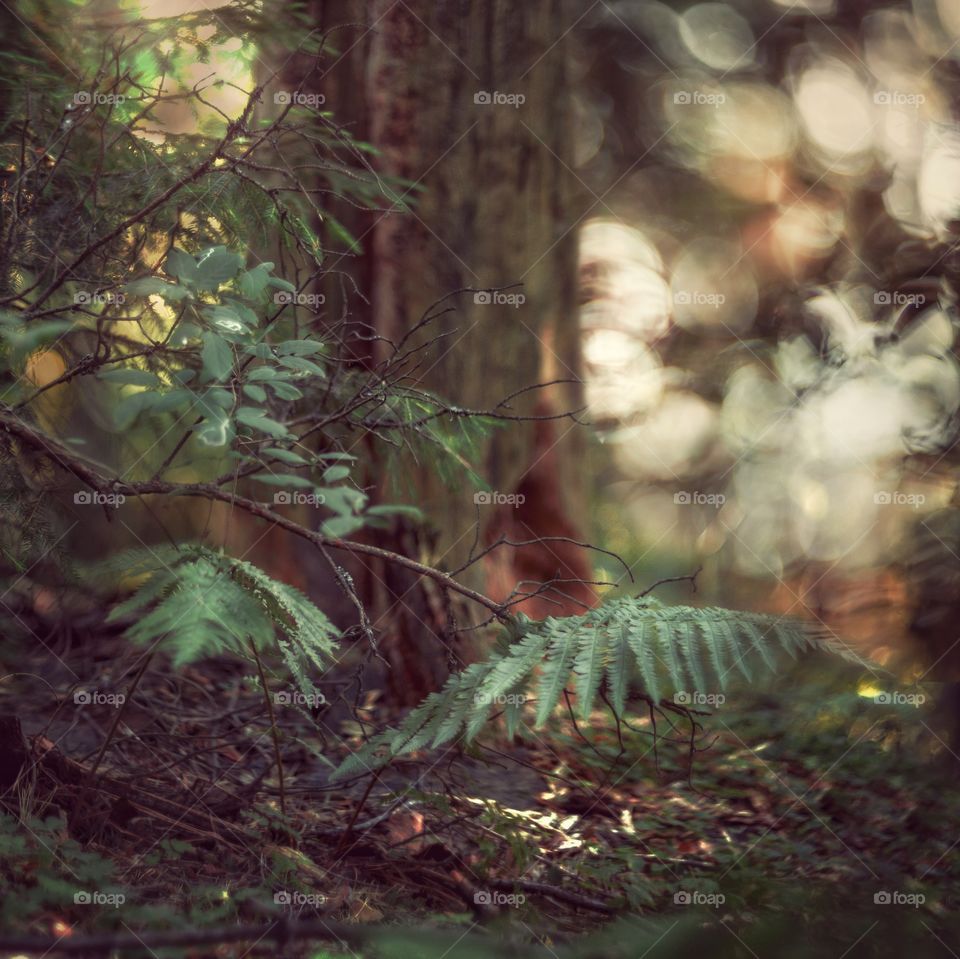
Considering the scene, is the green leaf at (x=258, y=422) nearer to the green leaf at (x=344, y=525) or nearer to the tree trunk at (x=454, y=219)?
the green leaf at (x=344, y=525)

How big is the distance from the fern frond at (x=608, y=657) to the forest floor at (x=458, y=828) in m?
0.19

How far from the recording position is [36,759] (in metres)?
2.47

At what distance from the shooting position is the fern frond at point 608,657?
1.82 m

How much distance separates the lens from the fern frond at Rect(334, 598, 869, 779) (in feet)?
5.96

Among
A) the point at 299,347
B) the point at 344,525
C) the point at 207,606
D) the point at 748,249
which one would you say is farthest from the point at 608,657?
the point at 748,249

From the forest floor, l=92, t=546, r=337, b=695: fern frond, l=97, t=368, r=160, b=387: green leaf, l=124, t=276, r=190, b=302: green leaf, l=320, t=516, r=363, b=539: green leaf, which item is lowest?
the forest floor

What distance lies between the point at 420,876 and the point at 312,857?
1.02 feet

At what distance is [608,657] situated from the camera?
1.93 meters

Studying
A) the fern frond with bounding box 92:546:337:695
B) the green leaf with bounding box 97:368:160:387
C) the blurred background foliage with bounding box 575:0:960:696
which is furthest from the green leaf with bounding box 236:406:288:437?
the blurred background foliage with bounding box 575:0:960:696

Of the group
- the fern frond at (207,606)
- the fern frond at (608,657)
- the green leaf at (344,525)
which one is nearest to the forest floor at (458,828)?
the fern frond at (608,657)

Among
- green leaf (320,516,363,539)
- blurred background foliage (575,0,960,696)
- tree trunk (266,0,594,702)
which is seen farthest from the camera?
blurred background foliage (575,0,960,696)

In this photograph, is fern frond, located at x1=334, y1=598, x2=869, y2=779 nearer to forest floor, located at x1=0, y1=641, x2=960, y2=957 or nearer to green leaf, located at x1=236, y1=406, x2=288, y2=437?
forest floor, located at x1=0, y1=641, x2=960, y2=957

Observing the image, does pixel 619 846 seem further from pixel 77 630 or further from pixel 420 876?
pixel 77 630

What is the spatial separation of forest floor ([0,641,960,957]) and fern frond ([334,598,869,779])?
187 millimetres
